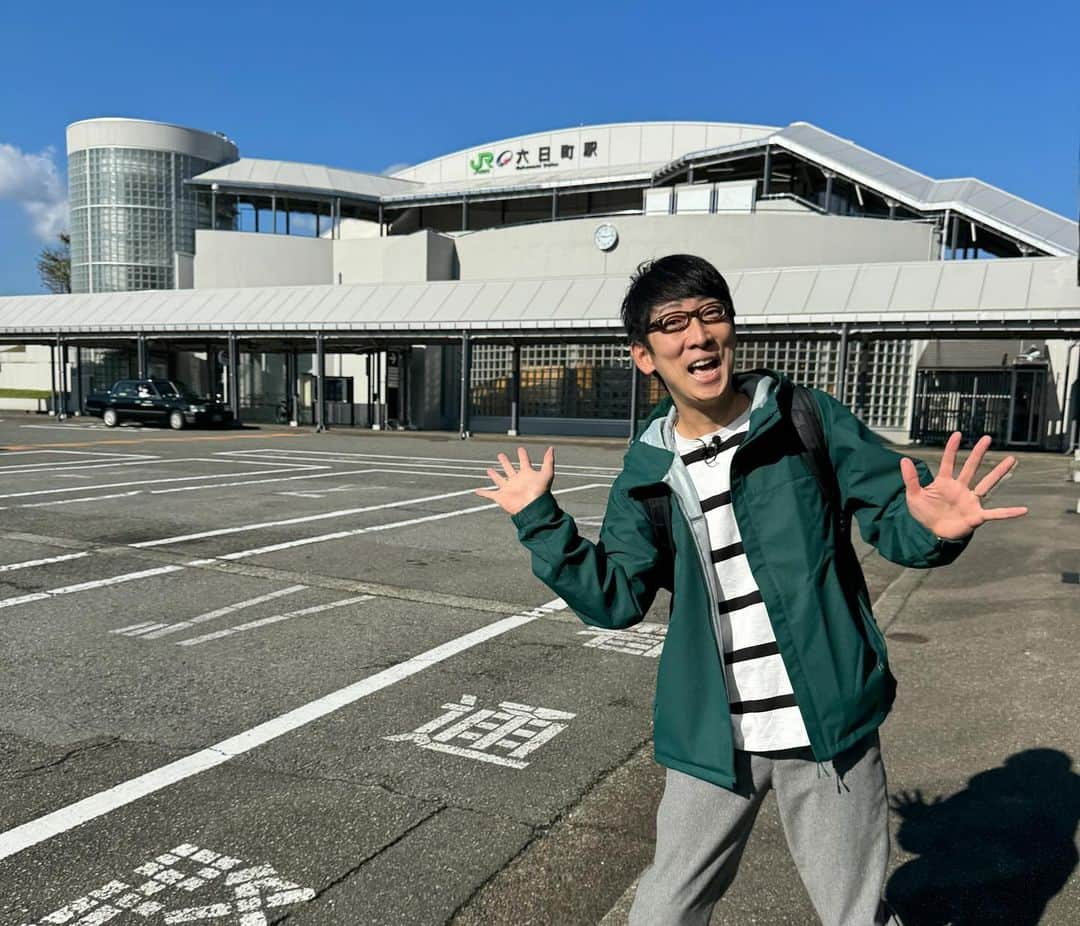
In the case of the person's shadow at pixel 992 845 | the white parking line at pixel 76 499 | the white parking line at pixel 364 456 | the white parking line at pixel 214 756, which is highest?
the person's shadow at pixel 992 845

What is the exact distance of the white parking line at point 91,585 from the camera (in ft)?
19.4

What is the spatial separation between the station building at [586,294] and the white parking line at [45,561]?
55.9 feet

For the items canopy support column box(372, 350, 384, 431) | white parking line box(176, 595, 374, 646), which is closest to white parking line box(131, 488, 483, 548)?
white parking line box(176, 595, 374, 646)

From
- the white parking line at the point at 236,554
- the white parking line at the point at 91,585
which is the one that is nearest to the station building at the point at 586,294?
the white parking line at the point at 236,554

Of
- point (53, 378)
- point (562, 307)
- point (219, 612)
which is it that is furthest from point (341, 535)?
point (53, 378)

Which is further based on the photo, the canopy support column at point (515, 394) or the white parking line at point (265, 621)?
the canopy support column at point (515, 394)

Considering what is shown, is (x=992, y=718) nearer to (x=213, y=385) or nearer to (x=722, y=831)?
(x=722, y=831)

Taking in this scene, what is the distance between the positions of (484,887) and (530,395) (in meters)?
28.2

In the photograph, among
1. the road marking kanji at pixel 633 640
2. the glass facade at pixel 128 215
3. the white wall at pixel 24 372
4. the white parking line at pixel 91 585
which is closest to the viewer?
the road marking kanji at pixel 633 640

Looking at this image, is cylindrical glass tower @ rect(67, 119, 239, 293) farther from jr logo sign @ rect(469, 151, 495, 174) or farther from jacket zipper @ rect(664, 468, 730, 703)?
jacket zipper @ rect(664, 468, 730, 703)

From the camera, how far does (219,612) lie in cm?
568

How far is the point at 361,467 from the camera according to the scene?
16203mm

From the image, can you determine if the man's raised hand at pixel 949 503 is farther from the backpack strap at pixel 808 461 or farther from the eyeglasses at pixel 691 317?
the eyeglasses at pixel 691 317

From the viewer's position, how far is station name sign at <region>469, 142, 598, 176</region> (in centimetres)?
4297
